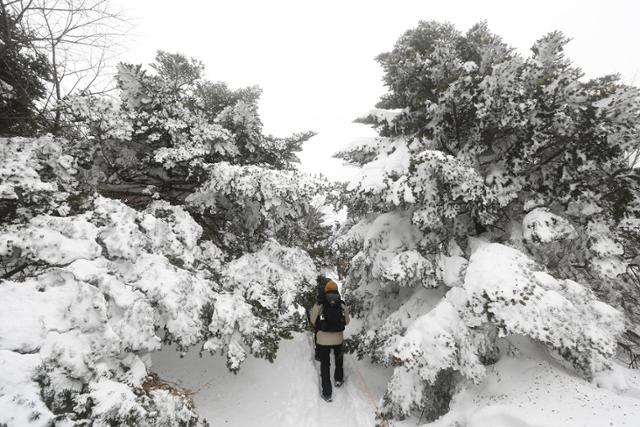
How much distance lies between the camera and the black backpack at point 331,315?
541 cm

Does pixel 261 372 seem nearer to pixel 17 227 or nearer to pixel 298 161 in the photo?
pixel 17 227

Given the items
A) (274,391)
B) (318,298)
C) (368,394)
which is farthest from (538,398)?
(274,391)

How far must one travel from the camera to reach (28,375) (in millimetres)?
2424

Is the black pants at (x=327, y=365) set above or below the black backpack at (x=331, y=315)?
below

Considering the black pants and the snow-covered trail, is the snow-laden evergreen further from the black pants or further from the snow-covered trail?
the snow-covered trail

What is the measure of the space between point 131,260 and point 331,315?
328 centimetres

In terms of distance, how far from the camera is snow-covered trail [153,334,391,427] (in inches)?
188

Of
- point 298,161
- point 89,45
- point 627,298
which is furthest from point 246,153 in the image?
point 627,298

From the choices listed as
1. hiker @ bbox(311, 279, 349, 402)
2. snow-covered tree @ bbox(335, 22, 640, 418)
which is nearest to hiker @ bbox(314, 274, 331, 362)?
hiker @ bbox(311, 279, 349, 402)

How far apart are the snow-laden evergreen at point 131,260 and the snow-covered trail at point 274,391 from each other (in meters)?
1.15

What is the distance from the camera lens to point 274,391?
5477 mm

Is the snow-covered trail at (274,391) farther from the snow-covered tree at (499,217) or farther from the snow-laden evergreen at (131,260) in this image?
the snow-laden evergreen at (131,260)

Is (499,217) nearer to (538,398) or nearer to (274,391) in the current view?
(538,398)

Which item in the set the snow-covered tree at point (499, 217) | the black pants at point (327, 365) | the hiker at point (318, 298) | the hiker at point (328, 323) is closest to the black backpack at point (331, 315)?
the hiker at point (328, 323)
